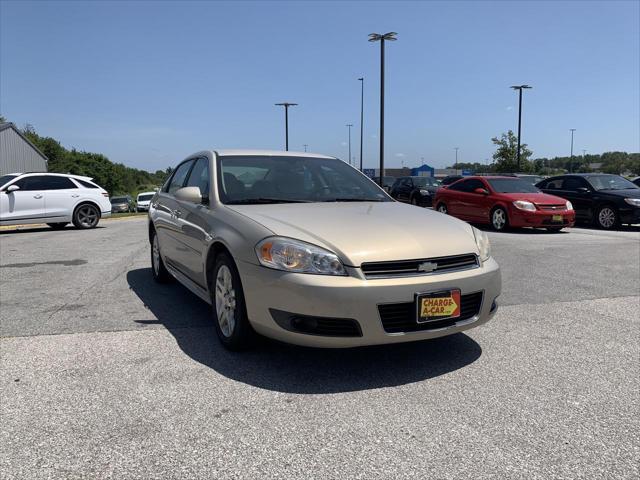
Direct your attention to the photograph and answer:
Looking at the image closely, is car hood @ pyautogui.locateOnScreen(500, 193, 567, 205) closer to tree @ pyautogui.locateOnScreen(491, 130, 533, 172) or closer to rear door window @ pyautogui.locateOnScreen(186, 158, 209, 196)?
rear door window @ pyautogui.locateOnScreen(186, 158, 209, 196)

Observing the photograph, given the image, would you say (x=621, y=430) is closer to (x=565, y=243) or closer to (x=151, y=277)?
(x=151, y=277)

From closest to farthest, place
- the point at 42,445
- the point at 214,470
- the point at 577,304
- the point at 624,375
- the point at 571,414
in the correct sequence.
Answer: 1. the point at 214,470
2. the point at 42,445
3. the point at 571,414
4. the point at 624,375
5. the point at 577,304

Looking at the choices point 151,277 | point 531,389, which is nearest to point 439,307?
point 531,389

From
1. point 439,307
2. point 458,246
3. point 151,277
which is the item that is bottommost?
point 151,277

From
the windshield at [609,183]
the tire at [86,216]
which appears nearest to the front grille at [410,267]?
the tire at [86,216]

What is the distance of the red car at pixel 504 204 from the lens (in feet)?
40.1

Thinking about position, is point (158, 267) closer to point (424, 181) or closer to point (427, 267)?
point (427, 267)

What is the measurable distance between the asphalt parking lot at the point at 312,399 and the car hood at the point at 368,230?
80 cm

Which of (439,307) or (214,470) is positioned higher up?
(439,307)

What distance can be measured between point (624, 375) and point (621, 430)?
0.87 m

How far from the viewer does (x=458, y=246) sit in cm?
351

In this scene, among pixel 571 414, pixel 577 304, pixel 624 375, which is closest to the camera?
pixel 571 414

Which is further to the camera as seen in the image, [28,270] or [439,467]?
[28,270]

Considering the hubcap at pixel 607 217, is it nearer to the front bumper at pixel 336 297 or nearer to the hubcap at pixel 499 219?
the hubcap at pixel 499 219
